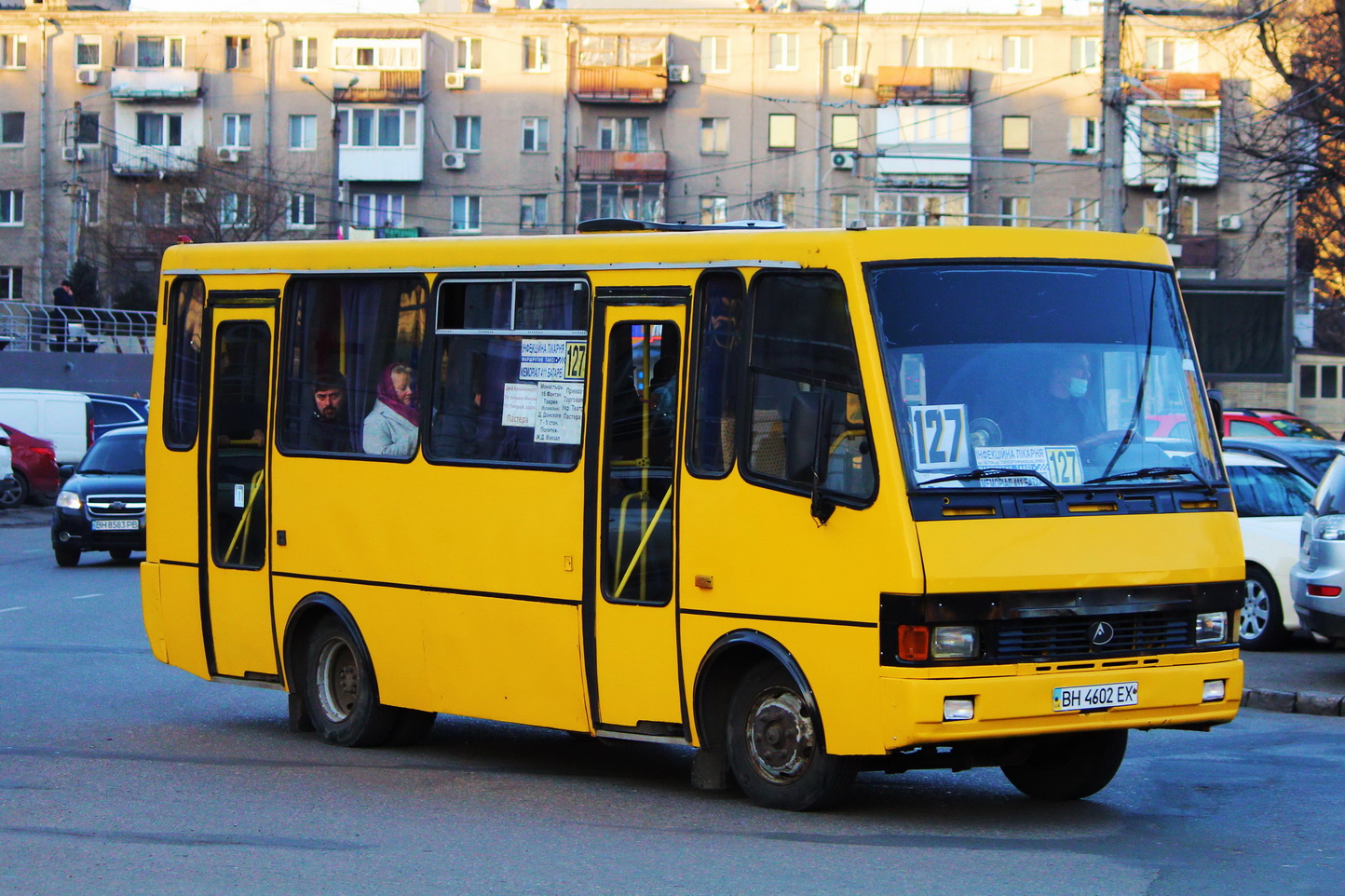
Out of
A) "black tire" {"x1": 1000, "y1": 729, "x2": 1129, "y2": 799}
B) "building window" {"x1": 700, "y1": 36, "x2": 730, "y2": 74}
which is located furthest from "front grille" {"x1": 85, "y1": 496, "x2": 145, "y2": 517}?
"building window" {"x1": 700, "y1": 36, "x2": 730, "y2": 74}

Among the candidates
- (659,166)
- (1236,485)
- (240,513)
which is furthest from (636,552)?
(659,166)

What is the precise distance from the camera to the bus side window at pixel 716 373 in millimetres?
8242

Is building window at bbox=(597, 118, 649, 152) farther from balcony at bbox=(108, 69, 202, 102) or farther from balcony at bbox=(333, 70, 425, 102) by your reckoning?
balcony at bbox=(108, 69, 202, 102)

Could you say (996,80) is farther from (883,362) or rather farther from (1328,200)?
(883,362)

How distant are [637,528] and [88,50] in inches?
2722

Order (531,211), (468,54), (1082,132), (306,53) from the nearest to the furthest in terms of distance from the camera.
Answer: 1. (1082,132)
2. (531,211)
3. (468,54)
4. (306,53)

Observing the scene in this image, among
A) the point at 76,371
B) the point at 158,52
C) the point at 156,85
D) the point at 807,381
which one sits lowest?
the point at 807,381

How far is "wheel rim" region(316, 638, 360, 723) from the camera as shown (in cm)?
1048

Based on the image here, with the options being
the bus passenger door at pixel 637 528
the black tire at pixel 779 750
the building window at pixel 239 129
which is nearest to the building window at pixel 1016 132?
the building window at pixel 239 129

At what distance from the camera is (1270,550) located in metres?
14.9

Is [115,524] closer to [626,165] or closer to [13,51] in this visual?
[626,165]

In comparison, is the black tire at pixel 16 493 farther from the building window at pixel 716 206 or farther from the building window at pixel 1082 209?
the building window at pixel 1082 209

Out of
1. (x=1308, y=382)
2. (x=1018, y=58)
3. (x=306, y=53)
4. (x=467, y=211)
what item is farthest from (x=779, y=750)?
(x=306, y=53)

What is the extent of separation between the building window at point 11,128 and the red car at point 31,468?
41101 millimetres
